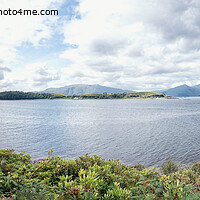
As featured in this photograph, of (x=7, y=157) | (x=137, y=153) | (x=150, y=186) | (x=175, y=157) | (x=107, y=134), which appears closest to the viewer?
(x=150, y=186)

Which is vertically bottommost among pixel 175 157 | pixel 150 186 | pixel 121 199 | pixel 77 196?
pixel 175 157

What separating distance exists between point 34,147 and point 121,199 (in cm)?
3097

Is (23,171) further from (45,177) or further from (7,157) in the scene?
(7,157)

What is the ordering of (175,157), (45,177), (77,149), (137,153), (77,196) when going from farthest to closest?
(77,149) < (137,153) < (175,157) < (45,177) < (77,196)

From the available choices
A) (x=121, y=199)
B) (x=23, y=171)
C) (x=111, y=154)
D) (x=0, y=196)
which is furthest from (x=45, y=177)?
(x=111, y=154)

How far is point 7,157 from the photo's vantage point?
9883 millimetres

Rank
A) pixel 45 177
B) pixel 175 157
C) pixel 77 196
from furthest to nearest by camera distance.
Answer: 1. pixel 175 157
2. pixel 45 177
3. pixel 77 196

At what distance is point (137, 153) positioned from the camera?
2928 centimetres

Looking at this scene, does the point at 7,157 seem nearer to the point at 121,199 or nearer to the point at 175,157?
the point at 121,199

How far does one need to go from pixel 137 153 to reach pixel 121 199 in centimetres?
2531

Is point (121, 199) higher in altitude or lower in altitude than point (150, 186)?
higher

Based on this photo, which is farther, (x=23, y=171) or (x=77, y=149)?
(x=77, y=149)

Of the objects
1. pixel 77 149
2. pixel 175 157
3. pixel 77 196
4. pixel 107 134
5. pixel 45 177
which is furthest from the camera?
pixel 107 134

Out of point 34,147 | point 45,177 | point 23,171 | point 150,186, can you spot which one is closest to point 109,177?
point 150,186
